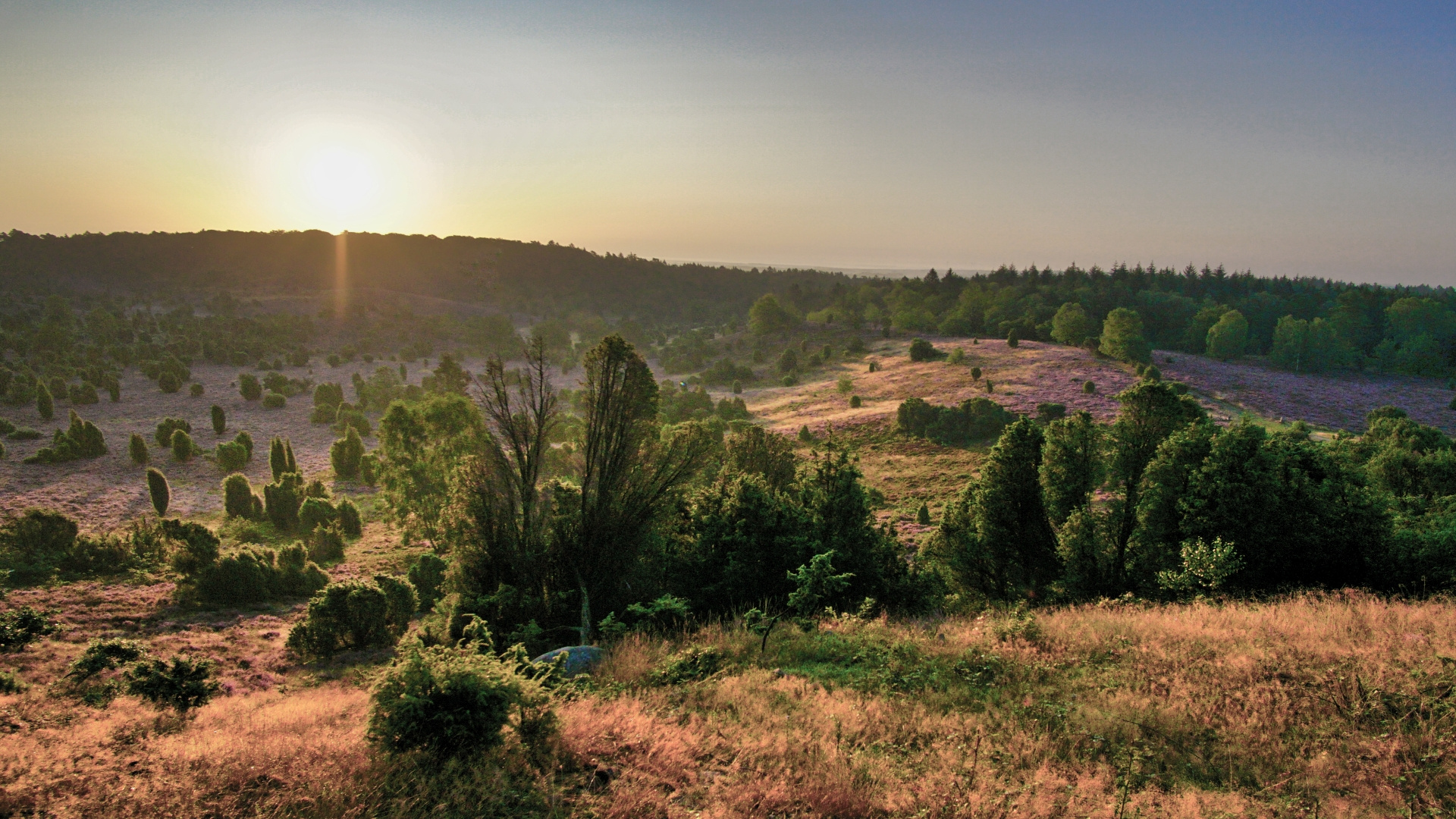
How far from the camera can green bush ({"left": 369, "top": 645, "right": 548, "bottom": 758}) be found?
6969 millimetres

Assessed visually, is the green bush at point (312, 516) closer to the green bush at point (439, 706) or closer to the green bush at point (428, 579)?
the green bush at point (428, 579)

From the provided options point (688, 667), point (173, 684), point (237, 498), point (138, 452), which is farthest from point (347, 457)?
point (688, 667)

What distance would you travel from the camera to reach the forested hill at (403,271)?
12369cm

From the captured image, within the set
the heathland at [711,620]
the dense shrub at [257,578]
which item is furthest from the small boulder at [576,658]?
the dense shrub at [257,578]

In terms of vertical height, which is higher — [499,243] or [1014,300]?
[499,243]

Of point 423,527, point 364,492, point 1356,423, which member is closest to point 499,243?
point 364,492

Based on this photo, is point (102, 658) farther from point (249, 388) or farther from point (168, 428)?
point (249, 388)

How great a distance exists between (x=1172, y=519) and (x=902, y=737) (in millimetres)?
13512

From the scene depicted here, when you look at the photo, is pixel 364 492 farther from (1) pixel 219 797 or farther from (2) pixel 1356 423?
(2) pixel 1356 423

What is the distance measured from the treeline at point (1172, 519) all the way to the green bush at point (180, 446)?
163 ft

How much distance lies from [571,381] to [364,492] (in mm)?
43674

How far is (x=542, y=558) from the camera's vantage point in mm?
15492

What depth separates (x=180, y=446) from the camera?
42094 millimetres

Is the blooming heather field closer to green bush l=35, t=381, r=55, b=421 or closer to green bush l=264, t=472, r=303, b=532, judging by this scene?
green bush l=264, t=472, r=303, b=532
